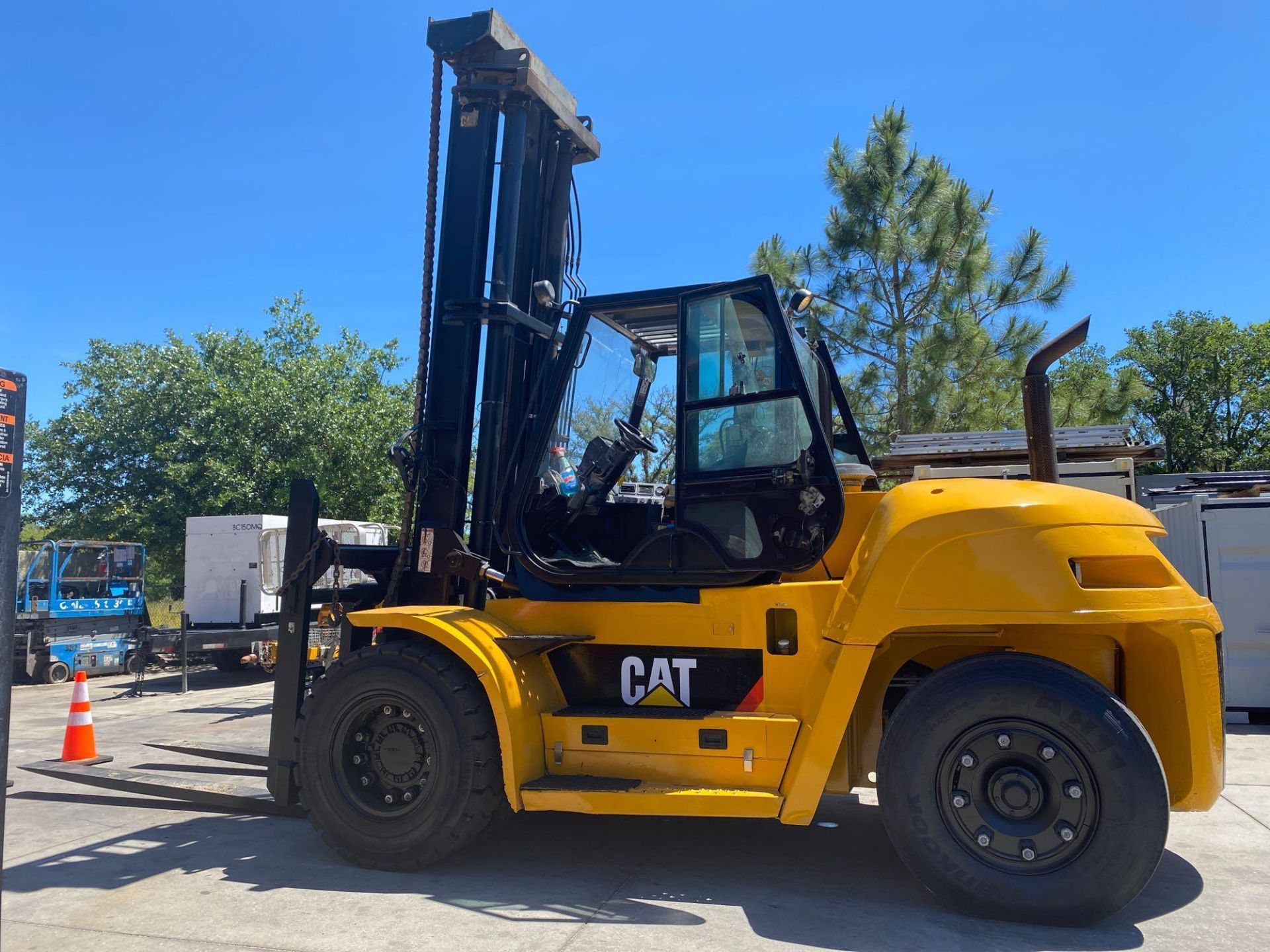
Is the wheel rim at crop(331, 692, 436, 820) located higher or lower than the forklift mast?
lower

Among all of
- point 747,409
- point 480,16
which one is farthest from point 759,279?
point 480,16

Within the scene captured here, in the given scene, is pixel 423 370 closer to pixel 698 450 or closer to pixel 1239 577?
pixel 698 450

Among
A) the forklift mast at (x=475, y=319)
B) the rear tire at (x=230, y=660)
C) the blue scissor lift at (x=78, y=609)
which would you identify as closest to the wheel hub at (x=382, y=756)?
the forklift mast at (x=475, y=319)

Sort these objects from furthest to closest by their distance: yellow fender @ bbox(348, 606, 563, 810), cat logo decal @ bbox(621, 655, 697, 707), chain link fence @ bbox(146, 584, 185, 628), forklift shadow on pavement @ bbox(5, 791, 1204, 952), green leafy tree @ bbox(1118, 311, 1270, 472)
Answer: green leafy tree @ bbox(1118, 311, 1270, 472) < chain link fence @ bbox(146, 584, 185, 628) < cat logo decal @ bbox(621, 655, 697, 707) < yellow fender @ bbox(348, 606, 563, 810) < forklift shadow on pavement @ bbox(5, 791, 1204, 952)

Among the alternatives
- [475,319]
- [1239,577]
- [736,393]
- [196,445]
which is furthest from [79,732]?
[196,445]

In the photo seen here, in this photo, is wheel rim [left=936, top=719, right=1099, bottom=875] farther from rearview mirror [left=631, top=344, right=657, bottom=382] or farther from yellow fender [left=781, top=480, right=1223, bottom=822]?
rearview mirror [left=631, top=344, right=657, bottom=382]

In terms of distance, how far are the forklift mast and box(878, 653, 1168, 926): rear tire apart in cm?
258

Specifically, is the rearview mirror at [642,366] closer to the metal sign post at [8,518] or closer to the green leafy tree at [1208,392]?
the metal sign post at [8,518]

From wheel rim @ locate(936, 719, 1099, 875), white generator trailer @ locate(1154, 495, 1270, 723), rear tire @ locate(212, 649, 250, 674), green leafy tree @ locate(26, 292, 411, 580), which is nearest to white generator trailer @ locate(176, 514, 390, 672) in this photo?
rear tire @ locate(212, 649, 250, 674)

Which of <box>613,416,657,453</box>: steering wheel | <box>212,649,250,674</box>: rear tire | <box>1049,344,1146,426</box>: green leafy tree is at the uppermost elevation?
<box>1049,344,1146,426</box>: green leafy tree

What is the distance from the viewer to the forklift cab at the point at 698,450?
468cm

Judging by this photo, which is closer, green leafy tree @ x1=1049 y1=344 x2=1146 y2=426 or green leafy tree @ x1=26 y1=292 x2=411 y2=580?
green leafy tree @ x1=1049 y1=344 x2=1146 y2=426

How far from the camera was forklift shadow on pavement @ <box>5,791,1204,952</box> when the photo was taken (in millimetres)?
4074

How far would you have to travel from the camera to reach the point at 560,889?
15.0 feet
